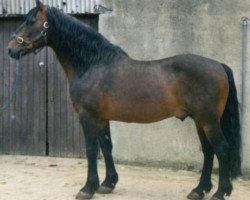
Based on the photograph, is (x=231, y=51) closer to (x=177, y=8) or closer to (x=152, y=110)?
(x=177, y=8)

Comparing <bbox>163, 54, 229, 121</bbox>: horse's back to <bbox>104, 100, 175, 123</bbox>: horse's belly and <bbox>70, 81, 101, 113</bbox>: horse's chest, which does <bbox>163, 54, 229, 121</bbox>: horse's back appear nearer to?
<bbox>104, 100, 175, 123</bbox>: horse's belly

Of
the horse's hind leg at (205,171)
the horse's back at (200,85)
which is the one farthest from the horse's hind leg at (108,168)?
the horse's back at (200,85)

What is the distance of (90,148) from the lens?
5844 millimetres

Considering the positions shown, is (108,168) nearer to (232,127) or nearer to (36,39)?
(232,127)

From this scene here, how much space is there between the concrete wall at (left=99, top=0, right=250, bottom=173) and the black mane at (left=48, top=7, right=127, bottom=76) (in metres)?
1.68

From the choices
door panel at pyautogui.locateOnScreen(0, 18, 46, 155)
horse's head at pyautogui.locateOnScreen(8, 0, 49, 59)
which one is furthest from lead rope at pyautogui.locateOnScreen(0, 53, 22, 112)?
horse's head at pyautogui.locateOnScreen(8, 0, 49, 59)

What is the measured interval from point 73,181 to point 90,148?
42.5 inches

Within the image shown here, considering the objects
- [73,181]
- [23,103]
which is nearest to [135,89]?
[73,181]

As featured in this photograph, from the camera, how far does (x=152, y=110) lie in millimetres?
5664

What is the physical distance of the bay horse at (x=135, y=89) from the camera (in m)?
5.51

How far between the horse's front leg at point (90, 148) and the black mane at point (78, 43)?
59 cm

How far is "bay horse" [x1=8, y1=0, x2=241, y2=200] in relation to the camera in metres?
5.51

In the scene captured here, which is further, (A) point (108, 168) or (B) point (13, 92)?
(B) point (13, 92)

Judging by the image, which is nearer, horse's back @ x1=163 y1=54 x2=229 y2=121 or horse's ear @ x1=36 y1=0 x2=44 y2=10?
horse's back @ x1=163 y1=54 x2=229 y2=121
